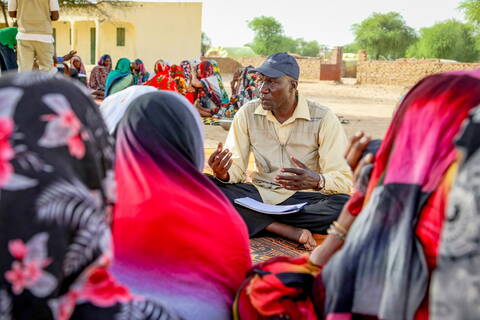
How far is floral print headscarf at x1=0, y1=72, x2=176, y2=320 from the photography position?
106 centimetres

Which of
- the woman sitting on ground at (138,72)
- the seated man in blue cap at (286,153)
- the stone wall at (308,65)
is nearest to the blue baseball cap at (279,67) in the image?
the seated man in blue cap at (286,153)

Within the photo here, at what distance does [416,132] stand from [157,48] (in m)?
23.8

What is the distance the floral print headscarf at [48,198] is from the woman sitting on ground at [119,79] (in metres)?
8.10

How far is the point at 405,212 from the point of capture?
123 centimetres

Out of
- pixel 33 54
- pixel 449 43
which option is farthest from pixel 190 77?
pixel 449 43

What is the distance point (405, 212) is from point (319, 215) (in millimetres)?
2192

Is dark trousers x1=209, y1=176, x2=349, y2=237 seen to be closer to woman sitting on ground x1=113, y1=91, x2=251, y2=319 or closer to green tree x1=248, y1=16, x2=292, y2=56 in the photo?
woman sitting on ground x1=113, y1=91, x2=251, y2=319

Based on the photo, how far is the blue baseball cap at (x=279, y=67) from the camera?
3621 mm

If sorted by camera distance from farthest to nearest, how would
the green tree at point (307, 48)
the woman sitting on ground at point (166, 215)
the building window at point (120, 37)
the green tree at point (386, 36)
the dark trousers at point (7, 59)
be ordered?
the green tree at point (307, 48) → the green tree at point (386, 36) → the building window at point (120, 37) → the dark trousers at point (7, 59) → the woman sitting on ground at point (166, 215)

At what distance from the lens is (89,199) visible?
1.14 metres

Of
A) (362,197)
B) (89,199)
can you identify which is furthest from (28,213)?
(362,197)

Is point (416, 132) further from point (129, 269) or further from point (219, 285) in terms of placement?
point (129, 269)

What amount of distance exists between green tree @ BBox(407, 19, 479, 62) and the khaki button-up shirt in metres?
46.6

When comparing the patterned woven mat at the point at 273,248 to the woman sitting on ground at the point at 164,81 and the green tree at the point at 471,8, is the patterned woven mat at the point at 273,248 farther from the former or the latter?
the green tree at the point at 471,8
